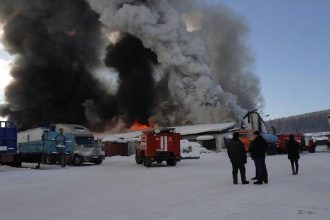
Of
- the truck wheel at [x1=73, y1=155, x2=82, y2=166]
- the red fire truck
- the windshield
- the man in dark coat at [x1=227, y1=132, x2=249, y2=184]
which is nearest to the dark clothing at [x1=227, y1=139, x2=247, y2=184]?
the man in dark coat at [x1=227, y1=132, x2=249, y2=184]

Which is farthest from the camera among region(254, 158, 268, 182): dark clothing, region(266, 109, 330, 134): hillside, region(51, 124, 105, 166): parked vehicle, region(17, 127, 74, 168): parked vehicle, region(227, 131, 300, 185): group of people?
region(266, 109, 330, 134): hillside

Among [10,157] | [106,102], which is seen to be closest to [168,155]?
[10,157]

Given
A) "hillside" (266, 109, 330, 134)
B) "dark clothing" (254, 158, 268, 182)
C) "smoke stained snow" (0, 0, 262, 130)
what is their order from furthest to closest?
"hillside" (266, 109, 330, 134) → "smoke stained snow" (0, 0, 262, 130) → "dark clothing" (254, 158, 268, 182)

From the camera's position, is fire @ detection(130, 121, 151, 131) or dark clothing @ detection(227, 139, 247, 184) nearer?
dark clothing @ detection(227, 139, 247, 184)

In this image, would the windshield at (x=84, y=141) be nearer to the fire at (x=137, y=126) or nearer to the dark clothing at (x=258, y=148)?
the dark clothing at (x=258, y=148)

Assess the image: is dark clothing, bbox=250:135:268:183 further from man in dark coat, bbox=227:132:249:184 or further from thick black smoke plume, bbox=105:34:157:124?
thick black smoke plume, bbox=105:34:157:124

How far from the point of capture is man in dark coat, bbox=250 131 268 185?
1299 centimetres

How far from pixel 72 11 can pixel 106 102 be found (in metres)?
17.3

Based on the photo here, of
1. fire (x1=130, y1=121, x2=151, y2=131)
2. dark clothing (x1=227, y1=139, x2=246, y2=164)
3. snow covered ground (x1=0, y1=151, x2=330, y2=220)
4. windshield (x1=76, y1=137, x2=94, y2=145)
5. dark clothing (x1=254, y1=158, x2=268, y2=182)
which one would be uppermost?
fire (x1=130, y1=121, x2=151, y2=131)

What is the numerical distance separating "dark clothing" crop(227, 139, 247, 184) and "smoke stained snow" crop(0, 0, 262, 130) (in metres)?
51.1

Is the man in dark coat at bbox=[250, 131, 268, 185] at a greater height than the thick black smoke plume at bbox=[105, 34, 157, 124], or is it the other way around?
the thick black smoke plume at bbox=[105, 34, 157, 124]

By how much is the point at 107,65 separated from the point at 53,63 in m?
9.57

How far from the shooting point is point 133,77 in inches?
2886

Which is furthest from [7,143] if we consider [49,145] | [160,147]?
[160,147]
